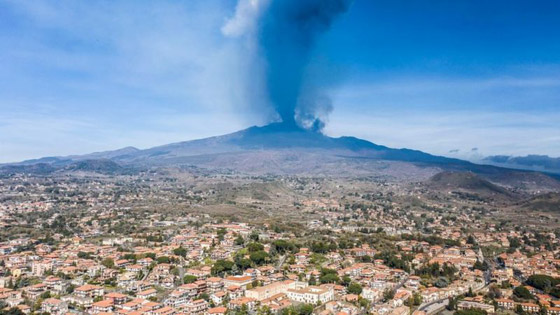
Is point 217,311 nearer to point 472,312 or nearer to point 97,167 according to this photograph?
point 472,312

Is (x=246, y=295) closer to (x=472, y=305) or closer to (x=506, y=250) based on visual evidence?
(x=472, y=305)

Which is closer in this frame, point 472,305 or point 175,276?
point 472,305

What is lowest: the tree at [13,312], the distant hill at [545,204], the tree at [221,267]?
the tree at [13,312]

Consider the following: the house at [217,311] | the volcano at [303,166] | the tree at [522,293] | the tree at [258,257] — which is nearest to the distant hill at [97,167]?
the volcano at [303,166]

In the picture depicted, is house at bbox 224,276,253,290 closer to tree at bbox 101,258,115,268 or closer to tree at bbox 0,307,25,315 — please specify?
tree at bbox 101,258,115,268

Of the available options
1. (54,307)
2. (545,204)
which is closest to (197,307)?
(54,307)

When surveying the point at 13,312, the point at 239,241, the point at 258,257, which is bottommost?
the point at 13,312

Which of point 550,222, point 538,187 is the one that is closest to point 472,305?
point 550,222

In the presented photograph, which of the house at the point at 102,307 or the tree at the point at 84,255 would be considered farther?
the tree at the point at 84,255

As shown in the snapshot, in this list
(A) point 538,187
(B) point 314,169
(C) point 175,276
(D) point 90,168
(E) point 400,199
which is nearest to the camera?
(C) point 175,276

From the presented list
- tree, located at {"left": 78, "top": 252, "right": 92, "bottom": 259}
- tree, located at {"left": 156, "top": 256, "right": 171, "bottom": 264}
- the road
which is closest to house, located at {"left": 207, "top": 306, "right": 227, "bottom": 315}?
tree, located at {"left": 156, "top": 256, "right": 171, "bottom": 264}

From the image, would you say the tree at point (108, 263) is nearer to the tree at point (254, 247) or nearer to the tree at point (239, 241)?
the tree at point (254, 247)
